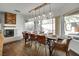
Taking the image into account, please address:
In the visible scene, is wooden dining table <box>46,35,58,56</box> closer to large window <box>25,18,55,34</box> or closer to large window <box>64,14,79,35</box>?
large window <box>25,18,55,34</box>

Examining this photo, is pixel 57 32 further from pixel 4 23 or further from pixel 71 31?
pixel 4 23

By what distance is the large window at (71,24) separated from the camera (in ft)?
10.7

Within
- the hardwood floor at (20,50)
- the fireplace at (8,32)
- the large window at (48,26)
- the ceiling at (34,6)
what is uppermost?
the ceiling at (34,6)

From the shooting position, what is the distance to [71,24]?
3344mm

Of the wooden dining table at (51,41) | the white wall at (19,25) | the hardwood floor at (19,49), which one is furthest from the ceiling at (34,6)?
the hardwood floor at (19,49)

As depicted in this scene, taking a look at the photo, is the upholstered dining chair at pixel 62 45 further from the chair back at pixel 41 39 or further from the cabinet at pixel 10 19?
the cabinet at pixel 10 19

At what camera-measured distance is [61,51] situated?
3.43 meters

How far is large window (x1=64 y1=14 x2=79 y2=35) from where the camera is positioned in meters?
3.26

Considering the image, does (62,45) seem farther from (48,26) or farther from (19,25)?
(19,25)

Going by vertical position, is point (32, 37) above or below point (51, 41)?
above

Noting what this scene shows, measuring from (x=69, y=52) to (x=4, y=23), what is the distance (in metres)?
2.04

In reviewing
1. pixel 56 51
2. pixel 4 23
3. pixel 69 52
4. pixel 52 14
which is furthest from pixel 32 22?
pixel 69 52

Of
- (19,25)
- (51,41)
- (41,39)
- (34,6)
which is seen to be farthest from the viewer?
(41,39)

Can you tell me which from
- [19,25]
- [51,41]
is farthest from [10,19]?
[51,41]
